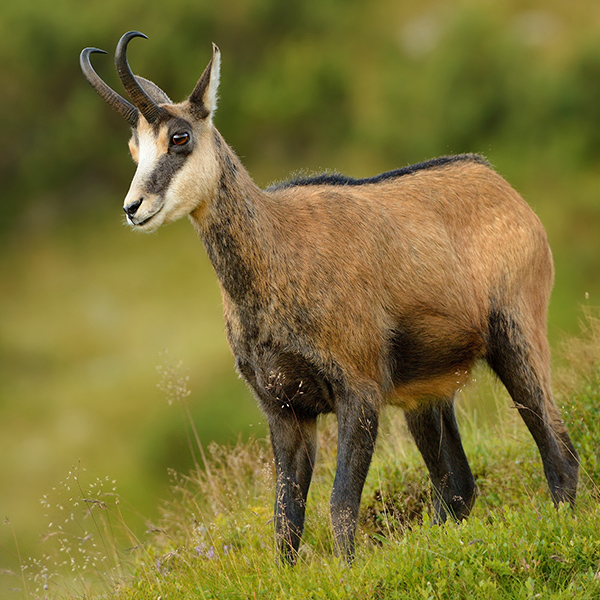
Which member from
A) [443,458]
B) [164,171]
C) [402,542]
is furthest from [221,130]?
[402,542]

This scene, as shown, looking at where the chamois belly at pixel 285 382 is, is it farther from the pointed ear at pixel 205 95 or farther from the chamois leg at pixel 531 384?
the pointed ear at pixel 205 95

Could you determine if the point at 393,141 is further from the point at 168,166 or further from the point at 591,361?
the point at 168,166

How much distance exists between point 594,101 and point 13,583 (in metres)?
30.5

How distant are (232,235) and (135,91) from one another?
1.08 meters

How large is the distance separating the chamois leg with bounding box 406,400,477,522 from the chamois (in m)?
0.01

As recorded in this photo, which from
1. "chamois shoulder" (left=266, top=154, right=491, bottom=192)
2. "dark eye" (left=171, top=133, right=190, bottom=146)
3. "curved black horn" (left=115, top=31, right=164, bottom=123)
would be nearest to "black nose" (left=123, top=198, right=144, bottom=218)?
"dark eye" (left=171, top=133, right=190, bottom=146)

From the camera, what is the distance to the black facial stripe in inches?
237

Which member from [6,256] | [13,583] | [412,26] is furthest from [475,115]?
[13,583]

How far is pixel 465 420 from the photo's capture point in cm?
948

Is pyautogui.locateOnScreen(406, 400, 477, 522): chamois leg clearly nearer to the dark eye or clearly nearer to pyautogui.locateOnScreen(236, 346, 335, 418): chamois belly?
pyautogui.locateOnScreen(236, 346, 335, 418): chamois belly

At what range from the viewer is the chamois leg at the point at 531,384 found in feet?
23.0

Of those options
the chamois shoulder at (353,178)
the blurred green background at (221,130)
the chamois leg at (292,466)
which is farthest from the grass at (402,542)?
the blurred green background at (221,130)

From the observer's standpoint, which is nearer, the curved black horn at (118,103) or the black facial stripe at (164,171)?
the black facial stripe at (164,171)

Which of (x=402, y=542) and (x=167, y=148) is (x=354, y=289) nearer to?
(x=167, y=148)
